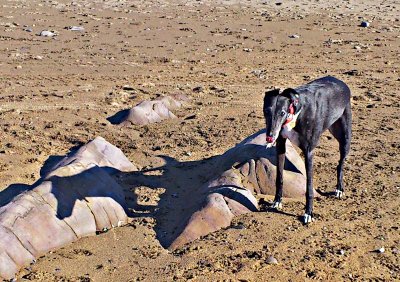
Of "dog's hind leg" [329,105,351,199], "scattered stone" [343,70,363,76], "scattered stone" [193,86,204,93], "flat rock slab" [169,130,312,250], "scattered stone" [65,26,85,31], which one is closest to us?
"flat rock slab" [169,130,312,250]

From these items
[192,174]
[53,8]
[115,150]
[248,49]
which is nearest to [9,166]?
[115,150]

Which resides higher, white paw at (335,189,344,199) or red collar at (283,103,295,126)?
red collar at (283,103,295,126)

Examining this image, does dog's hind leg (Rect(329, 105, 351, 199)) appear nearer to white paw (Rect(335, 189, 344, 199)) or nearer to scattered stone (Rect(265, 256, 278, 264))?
white paw (Rect(335, 189, 344, 199))

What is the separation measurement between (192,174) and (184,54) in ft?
23.7

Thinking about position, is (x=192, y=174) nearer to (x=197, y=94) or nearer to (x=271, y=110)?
(x=271, y=110)

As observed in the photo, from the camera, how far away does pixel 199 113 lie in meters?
10.9

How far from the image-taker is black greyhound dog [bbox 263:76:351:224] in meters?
6.36

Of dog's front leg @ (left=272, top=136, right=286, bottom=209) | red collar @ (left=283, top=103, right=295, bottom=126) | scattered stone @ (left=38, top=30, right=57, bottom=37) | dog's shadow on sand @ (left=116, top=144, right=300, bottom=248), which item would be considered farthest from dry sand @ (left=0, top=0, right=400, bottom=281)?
red collar @ (left=283, top=103, right=295, bottom=126)

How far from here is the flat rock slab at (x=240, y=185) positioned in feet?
22.6

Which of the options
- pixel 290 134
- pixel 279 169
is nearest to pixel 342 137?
pixel 279 169

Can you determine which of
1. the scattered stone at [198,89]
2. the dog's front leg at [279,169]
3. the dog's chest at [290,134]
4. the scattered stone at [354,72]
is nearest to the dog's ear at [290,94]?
the dog's chest at [290,134]

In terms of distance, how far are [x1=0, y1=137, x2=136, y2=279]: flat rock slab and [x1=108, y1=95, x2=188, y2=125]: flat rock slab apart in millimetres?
2672

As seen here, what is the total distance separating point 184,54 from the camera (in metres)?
15.2

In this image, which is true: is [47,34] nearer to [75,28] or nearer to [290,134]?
[75,28]
